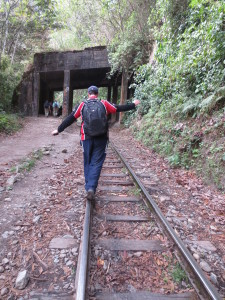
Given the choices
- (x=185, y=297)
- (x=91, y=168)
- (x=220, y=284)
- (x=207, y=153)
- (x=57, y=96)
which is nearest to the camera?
(x=185, y=297)

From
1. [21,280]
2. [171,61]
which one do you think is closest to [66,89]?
[171,61]

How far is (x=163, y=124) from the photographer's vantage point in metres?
9.26

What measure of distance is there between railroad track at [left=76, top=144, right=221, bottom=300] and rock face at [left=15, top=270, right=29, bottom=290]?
52 centimetres

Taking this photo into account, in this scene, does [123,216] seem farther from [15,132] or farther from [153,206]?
[15,132]

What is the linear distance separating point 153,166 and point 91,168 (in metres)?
3.53

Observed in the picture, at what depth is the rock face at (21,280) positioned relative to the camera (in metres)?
2.11

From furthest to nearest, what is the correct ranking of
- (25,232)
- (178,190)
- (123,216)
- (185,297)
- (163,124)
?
(163,124) → (178,190) → (123,216) → (25,232) → (185,297)

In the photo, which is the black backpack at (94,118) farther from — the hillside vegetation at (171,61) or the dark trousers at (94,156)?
the hillside vegetation at (171,61)

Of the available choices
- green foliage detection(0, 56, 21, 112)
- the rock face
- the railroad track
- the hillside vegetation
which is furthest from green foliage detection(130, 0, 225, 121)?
green foliage detection(0, 56, 21, 112)

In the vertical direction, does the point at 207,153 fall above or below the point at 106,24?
below

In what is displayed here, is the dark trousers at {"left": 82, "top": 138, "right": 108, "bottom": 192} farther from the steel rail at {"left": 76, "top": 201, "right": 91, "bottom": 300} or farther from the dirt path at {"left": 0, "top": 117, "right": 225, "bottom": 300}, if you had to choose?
the steel rail at {"left": 76, "top": 201, "right": 91, "bottom": 300}

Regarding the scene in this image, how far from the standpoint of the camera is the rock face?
2109mm

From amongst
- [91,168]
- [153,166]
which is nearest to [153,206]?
[91,168]

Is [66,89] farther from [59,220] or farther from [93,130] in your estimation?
[59,220]
